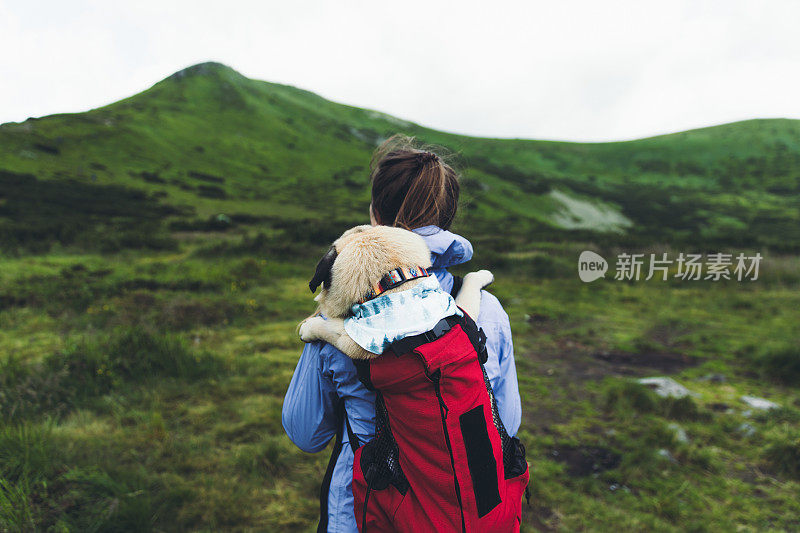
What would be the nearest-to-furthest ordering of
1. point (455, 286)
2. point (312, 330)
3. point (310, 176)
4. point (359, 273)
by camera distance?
point (359, 273) < point (312, 330) < point (455, 286) < point (310, 176)

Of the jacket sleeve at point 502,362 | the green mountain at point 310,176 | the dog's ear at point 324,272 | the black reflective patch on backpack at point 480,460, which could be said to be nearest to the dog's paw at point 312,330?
the dog's ear at point 324,272

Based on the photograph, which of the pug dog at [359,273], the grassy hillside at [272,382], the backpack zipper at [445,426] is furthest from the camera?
the grassy hillside at [272,382]

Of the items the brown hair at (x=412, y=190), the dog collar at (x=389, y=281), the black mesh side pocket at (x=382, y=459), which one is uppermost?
the brown hair at (x=412, y=190)

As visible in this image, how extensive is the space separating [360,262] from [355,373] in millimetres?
437

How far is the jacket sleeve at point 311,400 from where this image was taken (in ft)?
4.97

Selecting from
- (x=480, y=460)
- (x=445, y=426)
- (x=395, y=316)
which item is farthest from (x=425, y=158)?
(x=480, y=460)

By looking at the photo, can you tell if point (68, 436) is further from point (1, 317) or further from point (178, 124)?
point (178, 124)

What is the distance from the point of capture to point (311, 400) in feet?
5.11

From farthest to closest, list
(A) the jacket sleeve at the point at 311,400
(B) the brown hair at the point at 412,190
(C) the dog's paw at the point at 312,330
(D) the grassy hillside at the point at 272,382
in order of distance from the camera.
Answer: (D) the grassy hillside at the point at 272,382 → (B) the brown hair at the point at 412,190 → (A) the jacket sleeve at the point at 311,400 → (C) the dog's paw at the point at 312,330

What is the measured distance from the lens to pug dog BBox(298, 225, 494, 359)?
4.23 ft

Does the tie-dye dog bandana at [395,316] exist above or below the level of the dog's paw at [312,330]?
above

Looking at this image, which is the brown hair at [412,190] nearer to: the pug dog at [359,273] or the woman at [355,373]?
the woman at [355,373]

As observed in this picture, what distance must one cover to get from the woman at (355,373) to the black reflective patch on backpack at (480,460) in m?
0.40

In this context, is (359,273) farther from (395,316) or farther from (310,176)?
(310,176)
